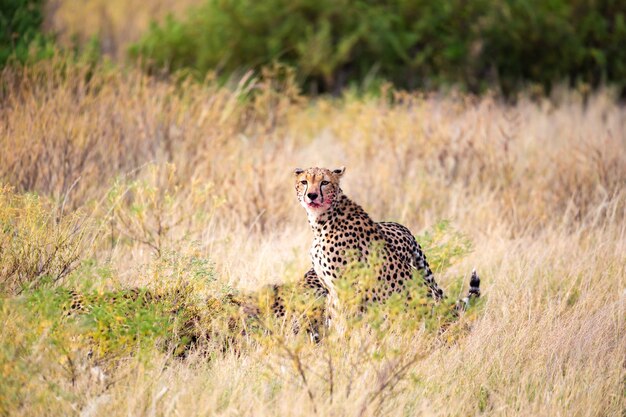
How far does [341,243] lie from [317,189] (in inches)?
11.2

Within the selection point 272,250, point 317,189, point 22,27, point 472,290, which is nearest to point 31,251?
point 317,189

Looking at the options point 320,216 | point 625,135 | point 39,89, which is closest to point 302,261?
point 320,216

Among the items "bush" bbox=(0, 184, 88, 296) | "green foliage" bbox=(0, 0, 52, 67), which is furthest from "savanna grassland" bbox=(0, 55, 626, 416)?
"green foliage" bbox=(0, 0, 52, 67)

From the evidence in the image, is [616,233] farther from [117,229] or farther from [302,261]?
[117,229]

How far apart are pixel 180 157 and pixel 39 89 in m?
1.22

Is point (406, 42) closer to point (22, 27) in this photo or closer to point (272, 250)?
point (22, 27)

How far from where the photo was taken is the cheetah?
3838mm

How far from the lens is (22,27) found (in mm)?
7391

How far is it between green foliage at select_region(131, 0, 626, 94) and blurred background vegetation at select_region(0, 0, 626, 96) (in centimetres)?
1

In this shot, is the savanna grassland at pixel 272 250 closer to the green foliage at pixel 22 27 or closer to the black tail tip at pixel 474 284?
the black tail tip at pixel 474 284

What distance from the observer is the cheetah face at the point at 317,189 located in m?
3.91

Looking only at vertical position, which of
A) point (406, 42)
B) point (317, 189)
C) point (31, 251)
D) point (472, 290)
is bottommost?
point (472, 290)

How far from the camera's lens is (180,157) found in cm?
593

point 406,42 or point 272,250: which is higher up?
point 406,42
